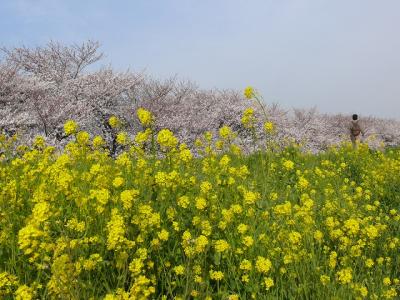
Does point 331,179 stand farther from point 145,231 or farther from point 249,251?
point 145,231

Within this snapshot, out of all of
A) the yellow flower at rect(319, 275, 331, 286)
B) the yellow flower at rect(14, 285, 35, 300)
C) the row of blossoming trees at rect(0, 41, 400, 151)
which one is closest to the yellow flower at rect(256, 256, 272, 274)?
the yellow flower at rect(319, 275, 331, 286)

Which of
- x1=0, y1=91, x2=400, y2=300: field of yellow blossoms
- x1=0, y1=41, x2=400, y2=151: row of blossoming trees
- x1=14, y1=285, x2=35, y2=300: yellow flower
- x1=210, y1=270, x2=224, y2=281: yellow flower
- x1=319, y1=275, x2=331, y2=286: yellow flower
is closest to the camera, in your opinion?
x1=14, y1=285, x2=35, y2=300: yellow flower

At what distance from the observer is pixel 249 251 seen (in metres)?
3.72

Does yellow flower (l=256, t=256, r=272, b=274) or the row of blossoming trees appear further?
the row of blossoming trees

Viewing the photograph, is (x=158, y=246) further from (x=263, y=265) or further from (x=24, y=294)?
(x=24, y=294)

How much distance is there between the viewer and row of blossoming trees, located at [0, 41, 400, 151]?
15414 millimetres

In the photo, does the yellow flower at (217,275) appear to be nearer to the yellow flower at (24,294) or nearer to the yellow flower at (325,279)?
the yellow flower at (325,279)

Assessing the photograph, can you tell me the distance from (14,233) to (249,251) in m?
1.99

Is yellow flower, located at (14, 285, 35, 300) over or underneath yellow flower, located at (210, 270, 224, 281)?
underneath

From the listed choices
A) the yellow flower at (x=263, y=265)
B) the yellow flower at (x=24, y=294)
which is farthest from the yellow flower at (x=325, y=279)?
the yellow flower at (x=24, y=294)

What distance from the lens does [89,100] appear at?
18.2 metres

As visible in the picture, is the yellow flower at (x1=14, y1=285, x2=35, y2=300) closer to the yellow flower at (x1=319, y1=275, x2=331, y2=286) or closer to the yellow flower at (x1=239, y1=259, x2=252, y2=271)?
the yellow flower at (x1=239, y1=259, x2=252, y2=271)

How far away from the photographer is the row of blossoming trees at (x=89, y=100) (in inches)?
607

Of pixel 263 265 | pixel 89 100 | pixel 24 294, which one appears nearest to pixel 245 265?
pixel 263 265
